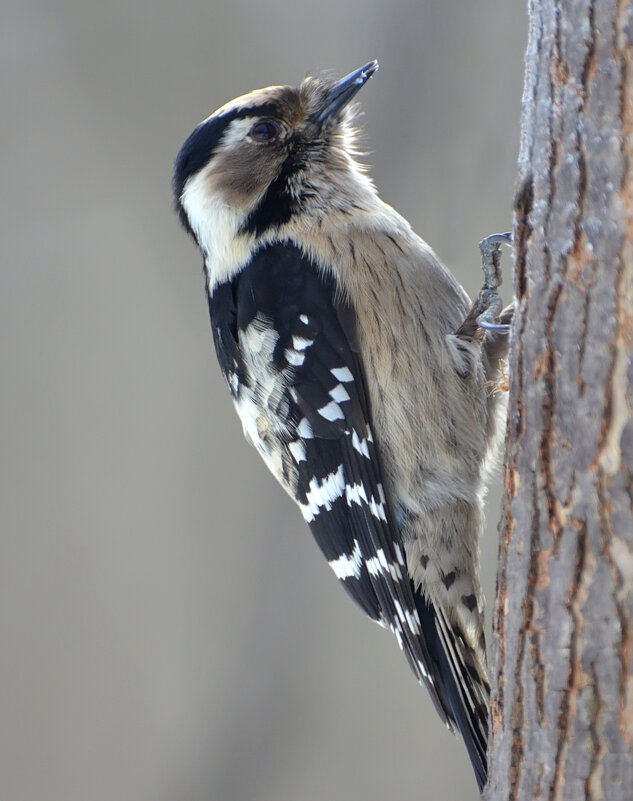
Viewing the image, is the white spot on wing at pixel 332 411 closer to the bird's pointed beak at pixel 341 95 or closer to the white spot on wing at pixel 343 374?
the white spot on wing at pixel 343 374

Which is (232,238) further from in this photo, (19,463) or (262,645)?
(262,645)

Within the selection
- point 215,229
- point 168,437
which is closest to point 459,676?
point 215,229

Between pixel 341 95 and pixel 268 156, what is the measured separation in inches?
11.3

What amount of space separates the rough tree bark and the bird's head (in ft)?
3.77

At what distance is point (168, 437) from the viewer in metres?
3.83

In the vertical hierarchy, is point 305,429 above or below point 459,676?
above

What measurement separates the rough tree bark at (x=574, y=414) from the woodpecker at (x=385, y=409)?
75 centimetres

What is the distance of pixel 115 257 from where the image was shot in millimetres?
3889

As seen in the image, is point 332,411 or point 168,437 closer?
point 332,411

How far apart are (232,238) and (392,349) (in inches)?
23.9

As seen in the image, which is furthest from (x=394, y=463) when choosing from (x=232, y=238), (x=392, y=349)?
(x=232, y=238)

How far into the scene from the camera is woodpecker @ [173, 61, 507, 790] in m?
2.04

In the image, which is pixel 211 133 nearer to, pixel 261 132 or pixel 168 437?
pixel 261 132

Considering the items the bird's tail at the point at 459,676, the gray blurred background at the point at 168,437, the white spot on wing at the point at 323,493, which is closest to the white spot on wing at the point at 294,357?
the white spot on wing at the point at 323,493
